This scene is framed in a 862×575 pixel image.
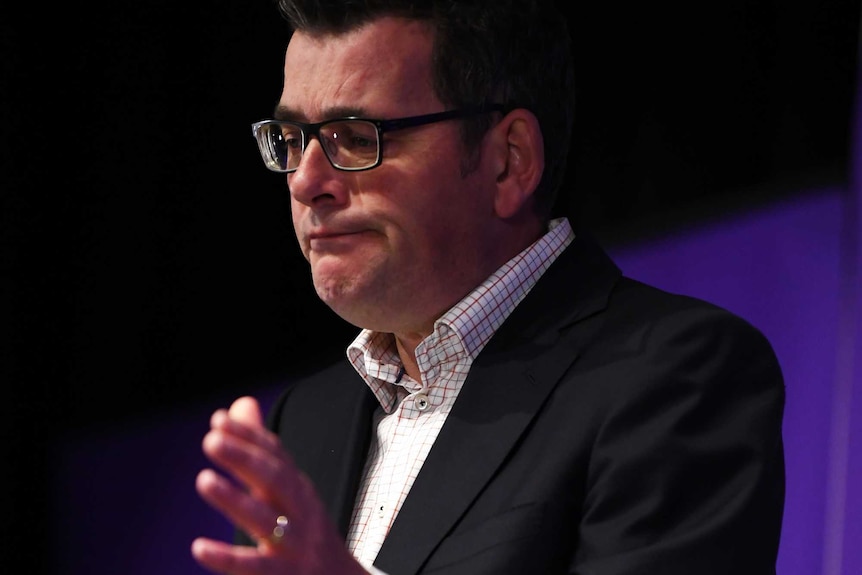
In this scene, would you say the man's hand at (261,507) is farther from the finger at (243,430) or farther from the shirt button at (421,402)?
the shirt button at (421,402)

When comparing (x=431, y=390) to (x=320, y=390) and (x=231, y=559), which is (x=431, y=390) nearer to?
(x=320, y=390)

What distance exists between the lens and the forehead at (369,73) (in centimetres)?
182

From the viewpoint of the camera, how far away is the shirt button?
185 cm

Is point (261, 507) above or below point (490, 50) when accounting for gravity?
below

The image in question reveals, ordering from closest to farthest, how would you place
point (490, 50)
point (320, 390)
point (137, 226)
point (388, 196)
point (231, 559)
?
point (231, 559) → point (388, 196) → point (490, 50) → point (320, 390) → point (137, 226)

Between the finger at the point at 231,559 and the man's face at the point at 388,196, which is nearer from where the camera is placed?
the finger at the point at 231,559

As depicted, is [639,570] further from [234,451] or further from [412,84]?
[412,84]

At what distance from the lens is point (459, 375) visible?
1832 mm

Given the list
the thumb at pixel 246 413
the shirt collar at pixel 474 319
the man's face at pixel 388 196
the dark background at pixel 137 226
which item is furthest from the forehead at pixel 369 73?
the dark background at pixel 137 226

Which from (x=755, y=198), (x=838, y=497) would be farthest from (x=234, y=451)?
(x=755, y=198)

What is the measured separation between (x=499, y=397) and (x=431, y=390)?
0.50 feet

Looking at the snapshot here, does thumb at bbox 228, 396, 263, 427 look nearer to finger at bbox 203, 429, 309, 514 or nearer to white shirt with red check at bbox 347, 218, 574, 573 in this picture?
finger at bbox 203, 429, 309, 514

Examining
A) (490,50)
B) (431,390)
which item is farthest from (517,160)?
(431,390)

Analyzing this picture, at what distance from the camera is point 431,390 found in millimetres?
1849
